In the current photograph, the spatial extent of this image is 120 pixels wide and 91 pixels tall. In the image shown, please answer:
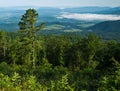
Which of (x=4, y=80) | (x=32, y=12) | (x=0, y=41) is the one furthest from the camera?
(x=0, y=41)

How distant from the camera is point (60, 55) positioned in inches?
3066

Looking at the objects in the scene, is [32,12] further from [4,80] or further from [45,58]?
[4,80]

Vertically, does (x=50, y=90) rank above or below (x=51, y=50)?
above

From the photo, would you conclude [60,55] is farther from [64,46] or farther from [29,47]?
[29,47]

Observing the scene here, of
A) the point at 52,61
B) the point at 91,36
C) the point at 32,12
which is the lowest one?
the point at 52,61

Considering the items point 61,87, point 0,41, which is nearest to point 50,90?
point 61,87

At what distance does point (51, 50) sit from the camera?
81.5m

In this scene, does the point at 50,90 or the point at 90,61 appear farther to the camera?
the point at 90,61

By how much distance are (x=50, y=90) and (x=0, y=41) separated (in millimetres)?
79605

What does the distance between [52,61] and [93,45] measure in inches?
428

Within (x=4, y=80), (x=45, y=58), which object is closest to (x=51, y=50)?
(x=45, y=58)

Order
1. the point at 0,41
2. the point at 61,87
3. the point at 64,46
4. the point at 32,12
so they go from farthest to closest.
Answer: the point at 0,41, the point at 64,46, the point at 32,12, the point at 61,87

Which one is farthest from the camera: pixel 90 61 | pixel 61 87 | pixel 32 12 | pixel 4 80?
pixel 90 61

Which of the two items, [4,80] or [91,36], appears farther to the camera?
[91,36]
